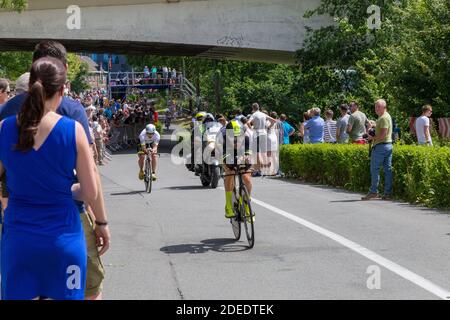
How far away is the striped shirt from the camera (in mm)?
24141

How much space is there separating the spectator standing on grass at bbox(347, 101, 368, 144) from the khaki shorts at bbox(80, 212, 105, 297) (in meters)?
14.7

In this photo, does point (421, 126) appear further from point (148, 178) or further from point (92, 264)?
point (92, 264)

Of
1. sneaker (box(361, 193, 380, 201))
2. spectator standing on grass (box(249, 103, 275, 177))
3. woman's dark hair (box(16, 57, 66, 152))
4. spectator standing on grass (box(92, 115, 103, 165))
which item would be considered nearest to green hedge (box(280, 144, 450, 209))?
sneaker (box(361, 193, 380, 201))

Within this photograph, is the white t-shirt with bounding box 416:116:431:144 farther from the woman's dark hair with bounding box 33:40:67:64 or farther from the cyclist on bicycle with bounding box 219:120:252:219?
the woman's dark hair with bounding box 33:40:67:64

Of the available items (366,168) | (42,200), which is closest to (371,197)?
(366,168)

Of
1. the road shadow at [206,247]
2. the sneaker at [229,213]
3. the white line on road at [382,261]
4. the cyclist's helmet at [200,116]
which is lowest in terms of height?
the road shadow at [206,247]

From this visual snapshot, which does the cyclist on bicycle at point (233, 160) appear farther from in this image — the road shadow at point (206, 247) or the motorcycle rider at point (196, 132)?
the motorcycle rider at point (196, 132)

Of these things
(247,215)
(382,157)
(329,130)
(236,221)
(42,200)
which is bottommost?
(236,221)

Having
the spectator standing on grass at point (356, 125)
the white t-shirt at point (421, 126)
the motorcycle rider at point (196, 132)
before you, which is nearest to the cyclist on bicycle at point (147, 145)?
the motorcycle rider at point (196, 132)

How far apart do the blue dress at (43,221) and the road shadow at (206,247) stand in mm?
5949

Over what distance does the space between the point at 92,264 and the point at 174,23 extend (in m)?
30.6

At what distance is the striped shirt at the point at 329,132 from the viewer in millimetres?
24141

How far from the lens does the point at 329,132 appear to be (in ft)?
79.4
